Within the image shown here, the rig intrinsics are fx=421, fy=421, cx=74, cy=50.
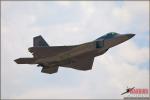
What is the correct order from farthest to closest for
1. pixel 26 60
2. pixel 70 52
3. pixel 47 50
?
pixel 47 50, pixel 26 60, pixel 70 52

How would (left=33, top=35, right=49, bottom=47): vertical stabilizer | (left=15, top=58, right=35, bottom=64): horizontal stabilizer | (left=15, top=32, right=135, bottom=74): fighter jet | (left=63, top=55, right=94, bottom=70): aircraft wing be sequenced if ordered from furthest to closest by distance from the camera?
1. (left=33, top=35, right=49, bottom=47): vertical stabilizer
2. (left=63, top=55, right=94, bottom=70): aircraft wing
3. (left=15, top=58, right=35, bottom=64): horizontal stabilizer
4. (left=15, top=32, right=135, bottom=74): fighter jet

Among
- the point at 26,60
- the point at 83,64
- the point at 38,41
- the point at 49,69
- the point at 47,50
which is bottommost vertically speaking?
the point at 49,69

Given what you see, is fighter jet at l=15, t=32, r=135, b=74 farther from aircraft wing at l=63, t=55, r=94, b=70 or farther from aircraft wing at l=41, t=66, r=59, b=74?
aircraft wing at l=63, t=55, r=94, b=70

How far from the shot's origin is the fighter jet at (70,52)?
234 feet

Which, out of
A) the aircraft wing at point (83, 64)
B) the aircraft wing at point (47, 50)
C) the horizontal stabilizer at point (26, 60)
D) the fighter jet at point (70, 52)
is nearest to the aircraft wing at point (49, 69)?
the fighter jet at point (70, 52)

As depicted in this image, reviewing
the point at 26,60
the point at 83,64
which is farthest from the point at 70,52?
the point at 83,64

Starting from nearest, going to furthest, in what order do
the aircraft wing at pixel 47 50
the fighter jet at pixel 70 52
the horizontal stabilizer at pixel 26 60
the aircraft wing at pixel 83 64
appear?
the fighter jet at pixel 70 52 < the aircraft wing at pixel 47 50 < the horizontal stabilizer at pixel 26 60 < the aircraft wing at pixel 83 64

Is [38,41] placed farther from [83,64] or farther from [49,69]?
[83,64]

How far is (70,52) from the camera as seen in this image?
71750 millimetres

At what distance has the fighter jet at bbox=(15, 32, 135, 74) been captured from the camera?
71.2m

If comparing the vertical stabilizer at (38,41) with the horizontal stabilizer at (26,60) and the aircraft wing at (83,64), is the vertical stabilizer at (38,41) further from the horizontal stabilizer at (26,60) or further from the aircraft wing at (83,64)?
the horizontal stabilizer at (26,60)

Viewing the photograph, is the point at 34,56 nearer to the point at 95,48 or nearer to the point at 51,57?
the point at 51,57

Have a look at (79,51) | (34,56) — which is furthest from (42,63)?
(79,51)


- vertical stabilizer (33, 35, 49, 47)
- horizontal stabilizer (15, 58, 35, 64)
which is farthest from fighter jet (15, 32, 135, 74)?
vertical stabilizer (33, 35, 49, 47)
